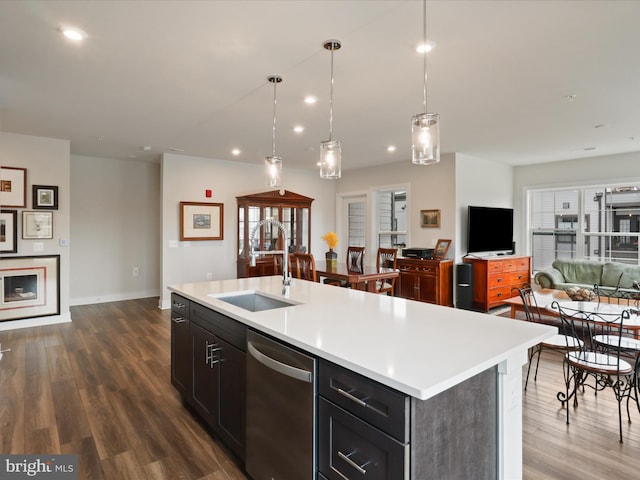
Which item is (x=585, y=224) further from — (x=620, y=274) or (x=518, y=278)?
(x=518, y=278)

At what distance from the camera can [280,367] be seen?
1635 mm

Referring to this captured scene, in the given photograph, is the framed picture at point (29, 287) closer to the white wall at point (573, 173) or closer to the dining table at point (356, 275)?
the dining table at point (356, 275)

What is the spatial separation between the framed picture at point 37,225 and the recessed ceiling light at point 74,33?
11.5 feet

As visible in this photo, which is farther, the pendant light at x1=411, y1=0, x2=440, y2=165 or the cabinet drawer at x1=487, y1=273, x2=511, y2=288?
the cabinet drawer at x1=487, y1=273, x2=511, y2=288

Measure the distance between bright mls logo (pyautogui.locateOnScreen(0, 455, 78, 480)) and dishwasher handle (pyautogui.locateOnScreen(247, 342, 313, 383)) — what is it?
126 centimetres

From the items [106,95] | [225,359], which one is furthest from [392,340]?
[106,95]

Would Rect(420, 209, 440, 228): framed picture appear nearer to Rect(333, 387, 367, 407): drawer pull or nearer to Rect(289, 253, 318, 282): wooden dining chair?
Rect(289, 253, 318, 282): wooden dining chair

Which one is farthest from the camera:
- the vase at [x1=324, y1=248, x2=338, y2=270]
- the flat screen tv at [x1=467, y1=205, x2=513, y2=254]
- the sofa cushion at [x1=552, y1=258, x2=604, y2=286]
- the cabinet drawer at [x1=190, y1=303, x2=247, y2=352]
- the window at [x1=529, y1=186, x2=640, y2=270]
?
the flat screen tv at [x1=467, y1=205, x2=513, y2=254]

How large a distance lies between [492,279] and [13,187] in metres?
7.05

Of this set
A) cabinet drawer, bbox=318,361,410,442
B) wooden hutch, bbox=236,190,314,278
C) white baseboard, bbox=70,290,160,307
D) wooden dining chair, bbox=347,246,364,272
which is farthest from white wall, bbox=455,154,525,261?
white baseboard, bbox=70,290,160,307

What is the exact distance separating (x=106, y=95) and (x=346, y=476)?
12.2 feet

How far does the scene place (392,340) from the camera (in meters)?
1.55

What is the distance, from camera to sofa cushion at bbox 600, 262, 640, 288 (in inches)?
214

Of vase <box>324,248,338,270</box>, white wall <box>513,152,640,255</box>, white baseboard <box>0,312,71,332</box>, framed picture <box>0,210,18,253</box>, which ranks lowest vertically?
white baseboard <box>0,312,71,332</box>
